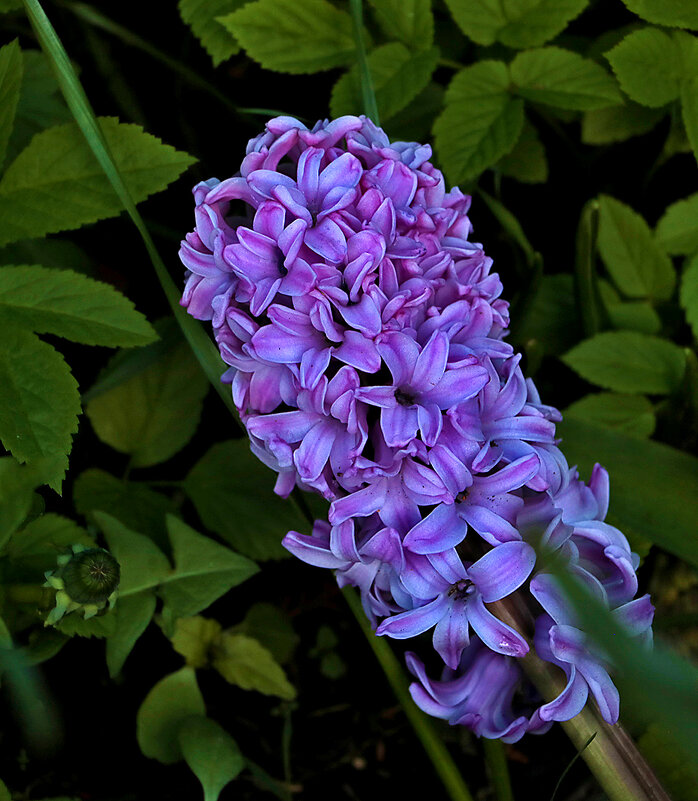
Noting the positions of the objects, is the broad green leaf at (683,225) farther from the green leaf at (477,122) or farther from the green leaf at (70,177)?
the green leaf at (70,177)

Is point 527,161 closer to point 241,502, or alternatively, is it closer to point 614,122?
point 614,122

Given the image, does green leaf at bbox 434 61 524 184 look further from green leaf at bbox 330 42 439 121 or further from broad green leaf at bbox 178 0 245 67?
broad green leaf at bbox 178 0 245 67

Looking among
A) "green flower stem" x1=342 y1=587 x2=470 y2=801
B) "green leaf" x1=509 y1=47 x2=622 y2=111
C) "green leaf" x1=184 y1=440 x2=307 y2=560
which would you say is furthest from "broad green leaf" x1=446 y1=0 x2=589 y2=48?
"green flower stem" x1=342 y1=587 x2=470 y2=801

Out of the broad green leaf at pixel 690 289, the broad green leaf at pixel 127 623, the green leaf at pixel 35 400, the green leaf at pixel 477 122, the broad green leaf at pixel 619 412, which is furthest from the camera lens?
the broad green leaf at pixel 619 412

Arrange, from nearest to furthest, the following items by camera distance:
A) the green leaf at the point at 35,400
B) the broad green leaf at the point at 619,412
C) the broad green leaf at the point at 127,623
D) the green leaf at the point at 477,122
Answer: the green leaf at the point at 35,400
the broad green leaf at the point at 127,623
the green leaf at the point at 477,122
the broad green leaf at the point at 619,412

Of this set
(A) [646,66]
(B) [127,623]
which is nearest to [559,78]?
(A) [646,66]

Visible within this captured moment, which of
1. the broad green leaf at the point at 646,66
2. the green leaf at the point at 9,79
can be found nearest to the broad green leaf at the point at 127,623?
the green leaf at the point at 9,79
